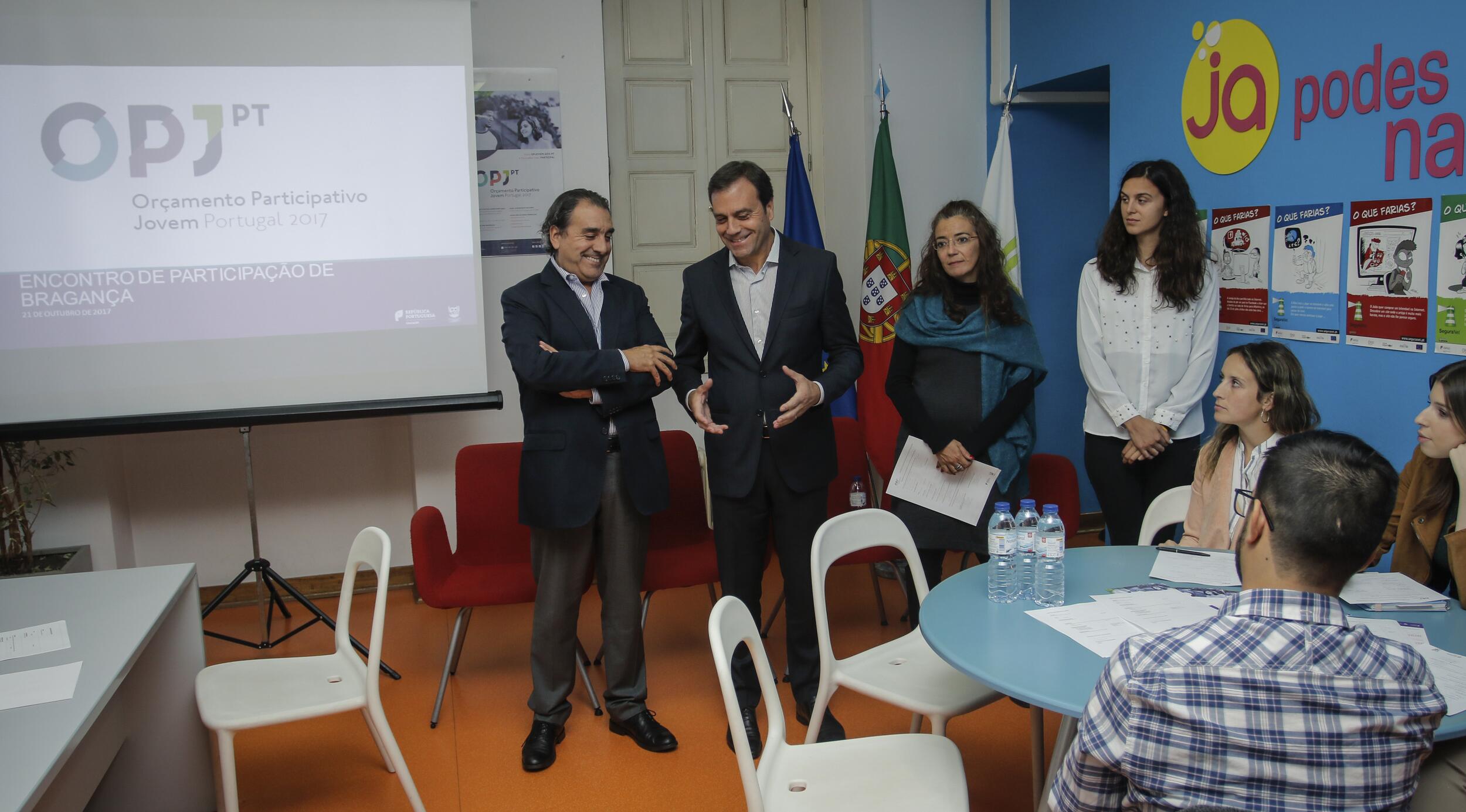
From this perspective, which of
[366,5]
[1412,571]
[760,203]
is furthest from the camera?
[366,5]

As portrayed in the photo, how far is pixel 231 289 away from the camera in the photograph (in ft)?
12.9

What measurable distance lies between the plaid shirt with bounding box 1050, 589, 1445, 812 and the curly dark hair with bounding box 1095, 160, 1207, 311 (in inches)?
83.8

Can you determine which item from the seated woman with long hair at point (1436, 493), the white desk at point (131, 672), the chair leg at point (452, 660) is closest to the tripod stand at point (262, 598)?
the chair leg at point (452, 660)

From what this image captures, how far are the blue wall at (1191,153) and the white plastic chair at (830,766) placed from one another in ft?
6.21

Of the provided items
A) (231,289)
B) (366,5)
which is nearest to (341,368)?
(231,289)

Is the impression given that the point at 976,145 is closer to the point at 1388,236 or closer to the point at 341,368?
the point at 1388,236

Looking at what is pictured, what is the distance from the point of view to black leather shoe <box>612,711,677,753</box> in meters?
3.13

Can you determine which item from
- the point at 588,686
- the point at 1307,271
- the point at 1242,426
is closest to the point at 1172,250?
the point at 1307,271

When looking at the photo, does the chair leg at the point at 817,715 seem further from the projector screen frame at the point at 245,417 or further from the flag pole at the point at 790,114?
the flag pole at the point at 790,114

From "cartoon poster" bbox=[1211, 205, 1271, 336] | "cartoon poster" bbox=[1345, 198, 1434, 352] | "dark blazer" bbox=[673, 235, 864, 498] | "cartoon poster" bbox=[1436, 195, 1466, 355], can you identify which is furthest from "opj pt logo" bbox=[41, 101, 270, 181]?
"cartoon poster" bbox=[1436, 195, 1466, 355]

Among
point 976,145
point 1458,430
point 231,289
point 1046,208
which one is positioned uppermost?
point 976,145

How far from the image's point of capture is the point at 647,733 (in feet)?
10.4

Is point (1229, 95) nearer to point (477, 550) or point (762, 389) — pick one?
point (762, 389)

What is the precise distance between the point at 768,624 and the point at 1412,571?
2.04m
